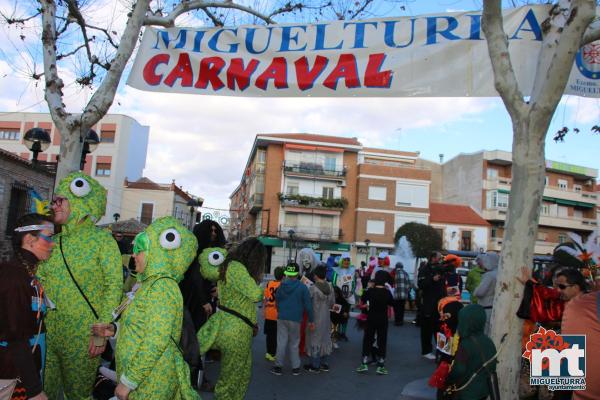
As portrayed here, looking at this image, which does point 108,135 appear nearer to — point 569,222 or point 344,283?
point 344,283

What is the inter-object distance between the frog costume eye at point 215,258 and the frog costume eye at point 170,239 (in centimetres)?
163

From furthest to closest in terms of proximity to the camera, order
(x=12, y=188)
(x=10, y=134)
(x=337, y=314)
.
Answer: (x=10, y=134) → (x=12, y=188) → (x=337, y=314)

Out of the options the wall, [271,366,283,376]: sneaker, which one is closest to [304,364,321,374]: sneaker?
[271,366,283,376]: sneaker

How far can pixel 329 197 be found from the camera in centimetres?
4553

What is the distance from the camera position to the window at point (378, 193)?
4469 cm

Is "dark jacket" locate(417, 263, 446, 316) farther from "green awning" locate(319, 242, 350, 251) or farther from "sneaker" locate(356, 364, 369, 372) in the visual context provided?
Result: "green awning" locate(319, 242, 350, 251)

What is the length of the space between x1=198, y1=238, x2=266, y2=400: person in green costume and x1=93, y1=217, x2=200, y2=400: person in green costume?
4.22ft

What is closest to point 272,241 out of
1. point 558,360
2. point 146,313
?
point 558,360

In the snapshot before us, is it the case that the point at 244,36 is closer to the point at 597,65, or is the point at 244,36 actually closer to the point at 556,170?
the point at 597,65

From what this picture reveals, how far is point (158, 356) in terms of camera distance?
2.76 meters

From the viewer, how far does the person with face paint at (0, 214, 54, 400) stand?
8.64 ft

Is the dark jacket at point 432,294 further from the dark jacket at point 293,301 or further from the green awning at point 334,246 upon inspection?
the green awning at point 334,246

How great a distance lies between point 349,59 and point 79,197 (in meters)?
2.97

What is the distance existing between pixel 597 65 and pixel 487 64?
1.04 metres
